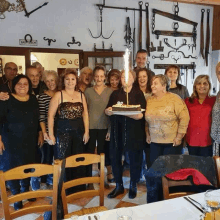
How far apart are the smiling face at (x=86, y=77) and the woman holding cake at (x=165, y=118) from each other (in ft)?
3.02

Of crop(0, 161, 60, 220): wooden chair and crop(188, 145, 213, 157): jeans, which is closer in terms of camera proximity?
crop(0, 161, 60, 220): wooden chair

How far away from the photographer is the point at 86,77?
→ 315cm

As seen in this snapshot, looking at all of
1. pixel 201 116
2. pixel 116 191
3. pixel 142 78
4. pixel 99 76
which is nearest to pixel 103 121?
pixel 99 76

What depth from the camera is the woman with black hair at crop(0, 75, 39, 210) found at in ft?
8.09

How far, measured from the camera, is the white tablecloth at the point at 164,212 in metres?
1.27

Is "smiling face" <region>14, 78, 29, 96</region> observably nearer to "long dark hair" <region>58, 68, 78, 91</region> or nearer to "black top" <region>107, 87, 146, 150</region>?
"long dark hair" <region>58, 68, 78, 91</region>

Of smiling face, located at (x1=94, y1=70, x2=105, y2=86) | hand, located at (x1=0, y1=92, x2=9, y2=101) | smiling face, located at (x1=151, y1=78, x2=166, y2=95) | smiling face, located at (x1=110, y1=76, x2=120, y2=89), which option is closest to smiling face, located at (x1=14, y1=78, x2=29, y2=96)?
hand, located at (x1=0, y1=92, x2=9, y2=101)

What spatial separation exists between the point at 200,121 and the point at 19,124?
179cm

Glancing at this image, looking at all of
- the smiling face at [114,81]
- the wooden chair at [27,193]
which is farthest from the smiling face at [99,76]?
the wooden chair at [27,193]

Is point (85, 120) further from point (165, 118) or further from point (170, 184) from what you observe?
point (170, 184)

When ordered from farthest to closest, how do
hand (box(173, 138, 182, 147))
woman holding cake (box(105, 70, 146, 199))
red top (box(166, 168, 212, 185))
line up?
woman holding cake (box(105, 70, 146, 199)) < hand (box(173, 138, 182, 147)) < red top (box(166, 168, 212, 185))

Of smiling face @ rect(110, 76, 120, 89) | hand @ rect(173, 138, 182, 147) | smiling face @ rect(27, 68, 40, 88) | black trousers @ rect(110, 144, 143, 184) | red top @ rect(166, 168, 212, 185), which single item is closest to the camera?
red top @ rect(166, 168, 212, 185)

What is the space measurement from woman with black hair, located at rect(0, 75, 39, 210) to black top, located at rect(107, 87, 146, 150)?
810 mm

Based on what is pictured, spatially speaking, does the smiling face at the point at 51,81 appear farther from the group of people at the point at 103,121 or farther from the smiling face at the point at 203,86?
the smiling face at the point at 203,86
